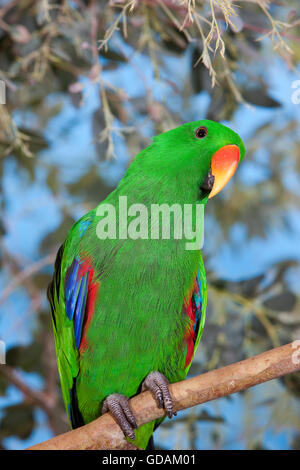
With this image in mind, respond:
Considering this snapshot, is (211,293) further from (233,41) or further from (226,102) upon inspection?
(233,41)

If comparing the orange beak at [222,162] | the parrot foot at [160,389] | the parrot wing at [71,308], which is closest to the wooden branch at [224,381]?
the parrot foot at [160,389]

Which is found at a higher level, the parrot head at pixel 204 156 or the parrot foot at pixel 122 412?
the parrot head at pixel 204 156

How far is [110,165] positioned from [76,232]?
0.99 meters

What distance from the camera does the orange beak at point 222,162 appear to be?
683 mm

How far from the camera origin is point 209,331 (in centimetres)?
109

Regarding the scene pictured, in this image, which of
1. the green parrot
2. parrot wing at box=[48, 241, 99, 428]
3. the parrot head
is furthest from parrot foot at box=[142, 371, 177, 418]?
the parrot head

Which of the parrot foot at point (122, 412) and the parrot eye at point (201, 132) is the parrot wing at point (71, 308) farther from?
the parrot eye at point (201, 132)

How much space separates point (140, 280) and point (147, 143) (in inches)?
22.1

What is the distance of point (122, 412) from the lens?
0.75 m

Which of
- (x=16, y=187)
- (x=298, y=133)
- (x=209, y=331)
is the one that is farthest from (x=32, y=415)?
(x=298, y=133)

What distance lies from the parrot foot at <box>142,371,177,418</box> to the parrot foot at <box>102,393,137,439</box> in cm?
4

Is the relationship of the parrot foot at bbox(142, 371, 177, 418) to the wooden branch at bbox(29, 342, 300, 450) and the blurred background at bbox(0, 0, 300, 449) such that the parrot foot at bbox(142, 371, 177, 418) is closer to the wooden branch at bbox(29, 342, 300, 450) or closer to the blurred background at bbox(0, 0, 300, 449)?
the wooden branch at bbox(29, 342, 300, 450)

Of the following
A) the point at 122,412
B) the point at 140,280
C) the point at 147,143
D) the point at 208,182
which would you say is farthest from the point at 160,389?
the point at 147,143

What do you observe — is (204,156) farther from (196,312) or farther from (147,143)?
(147,143)
